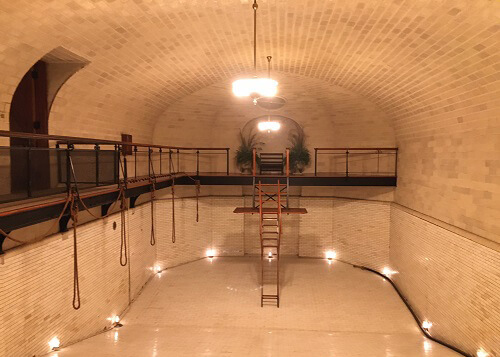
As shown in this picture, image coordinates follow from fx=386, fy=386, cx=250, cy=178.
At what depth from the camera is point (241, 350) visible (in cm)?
694

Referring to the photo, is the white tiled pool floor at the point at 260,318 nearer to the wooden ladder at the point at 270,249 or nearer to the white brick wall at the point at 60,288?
the wooden ladder at the point at 270,249

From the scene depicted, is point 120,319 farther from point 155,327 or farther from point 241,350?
point 241,350

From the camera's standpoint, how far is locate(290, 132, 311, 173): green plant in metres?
13.2

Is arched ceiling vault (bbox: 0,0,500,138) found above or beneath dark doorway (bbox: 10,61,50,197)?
→ above

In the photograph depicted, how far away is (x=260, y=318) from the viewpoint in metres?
8.66

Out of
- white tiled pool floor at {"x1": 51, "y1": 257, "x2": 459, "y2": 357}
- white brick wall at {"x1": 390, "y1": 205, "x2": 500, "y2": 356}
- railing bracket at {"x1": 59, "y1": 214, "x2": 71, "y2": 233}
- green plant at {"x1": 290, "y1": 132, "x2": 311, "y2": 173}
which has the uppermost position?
green plant at {"x1": 290, "y1": 132, "x2": 311, "y2": 173}

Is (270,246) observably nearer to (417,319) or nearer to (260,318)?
(260,318)

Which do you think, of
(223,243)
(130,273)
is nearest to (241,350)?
(130,273)

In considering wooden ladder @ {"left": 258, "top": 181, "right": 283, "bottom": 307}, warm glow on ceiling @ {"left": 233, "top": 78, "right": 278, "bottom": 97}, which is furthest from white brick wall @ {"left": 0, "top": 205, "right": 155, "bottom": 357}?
warm glow on ceiling @ {"left": 233, "top": 78, "right": 278, "bottom": 97}

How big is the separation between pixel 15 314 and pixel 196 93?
8.15 m

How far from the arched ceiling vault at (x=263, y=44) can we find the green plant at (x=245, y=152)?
13.3 feet

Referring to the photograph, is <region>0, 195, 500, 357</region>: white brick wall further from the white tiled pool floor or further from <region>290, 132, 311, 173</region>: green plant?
<region>290, 132, 311, 173</region>: green plant

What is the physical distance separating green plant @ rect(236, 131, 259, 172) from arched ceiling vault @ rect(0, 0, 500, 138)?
406 cm

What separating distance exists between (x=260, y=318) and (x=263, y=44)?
5.93 m
